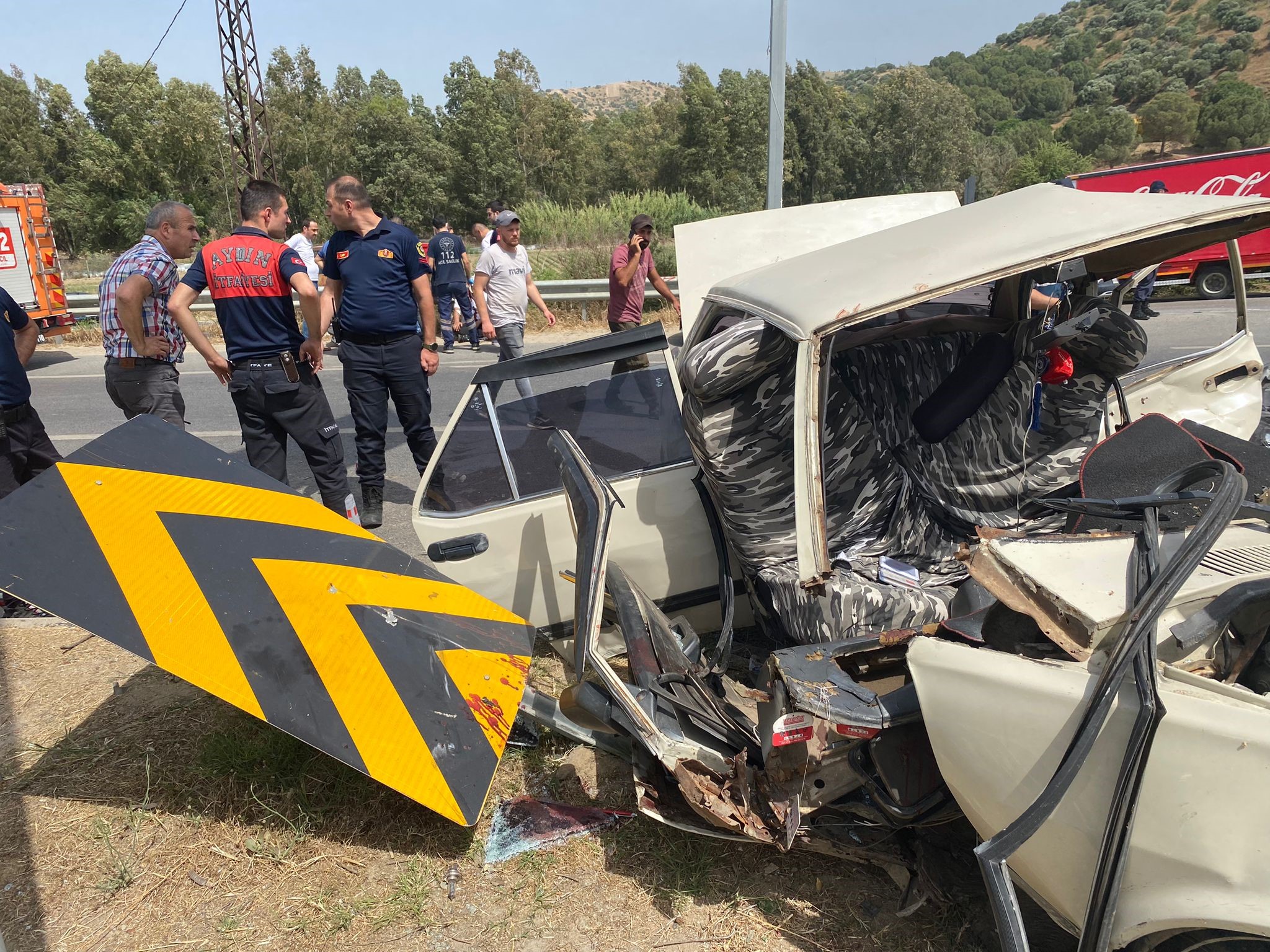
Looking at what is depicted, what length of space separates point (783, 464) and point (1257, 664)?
139cm

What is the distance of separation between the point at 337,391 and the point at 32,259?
20.6 ft

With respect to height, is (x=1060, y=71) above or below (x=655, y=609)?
above

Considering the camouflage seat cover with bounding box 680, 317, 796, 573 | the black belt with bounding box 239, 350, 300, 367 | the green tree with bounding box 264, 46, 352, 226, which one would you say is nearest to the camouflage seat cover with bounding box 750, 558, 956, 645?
the camouflage seat cover with bounding box 680, 317, 796, 573

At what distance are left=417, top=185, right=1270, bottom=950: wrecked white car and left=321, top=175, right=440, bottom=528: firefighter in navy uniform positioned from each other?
5.50ft

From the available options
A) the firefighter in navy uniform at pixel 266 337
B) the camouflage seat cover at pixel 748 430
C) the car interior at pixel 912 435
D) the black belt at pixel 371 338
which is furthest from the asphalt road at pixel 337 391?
the camouflage seat cover at pixel 748 430

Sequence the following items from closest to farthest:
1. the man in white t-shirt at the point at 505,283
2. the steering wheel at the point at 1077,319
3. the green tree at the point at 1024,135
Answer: the steering wheel at the point at 1077,319
the man in white t-shirt at the point at 505,283
the green tree at the point at 1024,135

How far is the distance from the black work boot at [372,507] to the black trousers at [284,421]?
0.40m

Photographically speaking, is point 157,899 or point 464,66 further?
point 464,66

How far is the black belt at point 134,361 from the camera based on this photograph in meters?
4.31

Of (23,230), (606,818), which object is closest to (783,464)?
(606,818)

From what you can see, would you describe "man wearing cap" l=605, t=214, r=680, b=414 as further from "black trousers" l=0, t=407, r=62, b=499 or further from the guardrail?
the guardrail

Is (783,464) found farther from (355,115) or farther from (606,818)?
(355,115)

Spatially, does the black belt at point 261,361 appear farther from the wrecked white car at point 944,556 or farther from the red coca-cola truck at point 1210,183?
the red coca-cola truck at point 1210,183

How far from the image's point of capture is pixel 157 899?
90.4 inches
